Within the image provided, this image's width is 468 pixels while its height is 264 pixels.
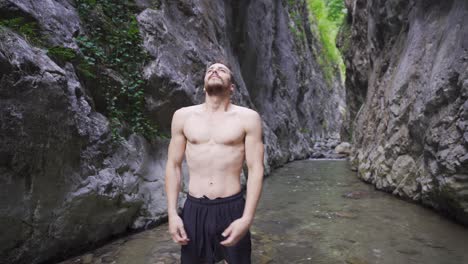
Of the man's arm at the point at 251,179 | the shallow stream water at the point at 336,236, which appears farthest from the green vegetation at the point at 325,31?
the man's arm at the point at 251,179

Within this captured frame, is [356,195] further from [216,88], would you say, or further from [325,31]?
[325,31]

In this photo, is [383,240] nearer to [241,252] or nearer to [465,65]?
[465,65]

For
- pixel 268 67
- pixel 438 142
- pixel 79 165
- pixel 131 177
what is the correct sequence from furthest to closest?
pixel 268 67
pixel 438 142
pixel 131 177
pixel 79 165

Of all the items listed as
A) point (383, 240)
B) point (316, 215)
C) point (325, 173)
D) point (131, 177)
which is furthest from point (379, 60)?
point (131, 177)

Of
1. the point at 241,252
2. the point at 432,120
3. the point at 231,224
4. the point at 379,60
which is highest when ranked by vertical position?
the point at 379,60

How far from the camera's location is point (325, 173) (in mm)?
12273

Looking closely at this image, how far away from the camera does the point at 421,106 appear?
6980 mm

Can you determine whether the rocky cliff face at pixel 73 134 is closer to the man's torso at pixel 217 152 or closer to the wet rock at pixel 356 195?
the man's torso at pixel 217 152

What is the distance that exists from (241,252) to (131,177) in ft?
11.0

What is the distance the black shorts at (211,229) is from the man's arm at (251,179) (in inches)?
5.3

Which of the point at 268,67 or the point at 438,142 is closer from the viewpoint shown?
the point at 438,142

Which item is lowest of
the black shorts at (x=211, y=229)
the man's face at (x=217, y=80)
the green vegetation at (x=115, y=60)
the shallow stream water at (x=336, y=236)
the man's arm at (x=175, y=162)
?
the shallow stream water at (x=336, y=236)

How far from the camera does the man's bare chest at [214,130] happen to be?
8.66ft

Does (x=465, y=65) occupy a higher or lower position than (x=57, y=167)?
higher
